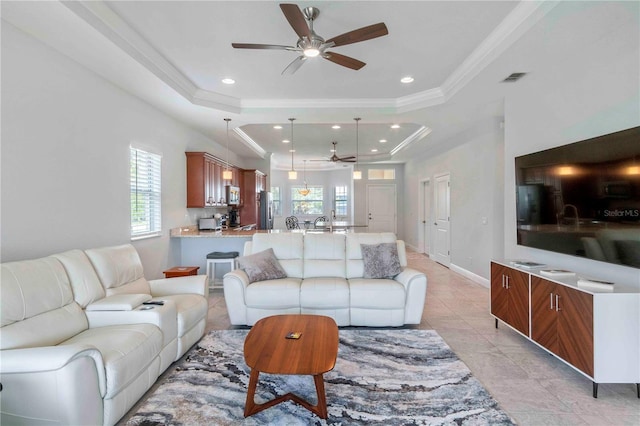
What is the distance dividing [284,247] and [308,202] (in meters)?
9.01

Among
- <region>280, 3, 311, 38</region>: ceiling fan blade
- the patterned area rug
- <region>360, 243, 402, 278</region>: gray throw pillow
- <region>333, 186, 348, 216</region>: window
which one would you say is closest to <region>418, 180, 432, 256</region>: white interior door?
<region>333, 186, 348, 216</region>: window

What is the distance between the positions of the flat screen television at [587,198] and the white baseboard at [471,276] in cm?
189

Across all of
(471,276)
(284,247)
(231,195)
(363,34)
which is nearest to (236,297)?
(284,247)

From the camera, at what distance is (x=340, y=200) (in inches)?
504

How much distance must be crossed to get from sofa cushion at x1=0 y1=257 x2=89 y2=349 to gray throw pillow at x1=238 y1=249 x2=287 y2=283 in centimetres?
163

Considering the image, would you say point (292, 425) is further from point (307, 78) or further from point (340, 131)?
point (340, 131)

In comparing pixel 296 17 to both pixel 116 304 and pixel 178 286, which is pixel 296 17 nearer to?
pixel 116 304

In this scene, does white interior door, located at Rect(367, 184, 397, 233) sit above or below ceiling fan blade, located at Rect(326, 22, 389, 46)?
below

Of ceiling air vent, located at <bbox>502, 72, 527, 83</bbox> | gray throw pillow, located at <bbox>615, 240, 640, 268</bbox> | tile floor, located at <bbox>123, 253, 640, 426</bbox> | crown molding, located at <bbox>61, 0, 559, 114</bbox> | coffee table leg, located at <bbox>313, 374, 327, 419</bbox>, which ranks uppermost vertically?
crown molding, located at <bbox>61, 0, 559, 114</bbox>

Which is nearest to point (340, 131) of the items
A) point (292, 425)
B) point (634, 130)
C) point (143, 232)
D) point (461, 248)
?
point (461, 248)

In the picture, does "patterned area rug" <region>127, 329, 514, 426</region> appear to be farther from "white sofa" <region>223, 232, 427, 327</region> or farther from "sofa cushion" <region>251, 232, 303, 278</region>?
"sofa cushion" <region>251, 232, 303, 278</region>

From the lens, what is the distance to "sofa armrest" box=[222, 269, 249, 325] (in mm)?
3527

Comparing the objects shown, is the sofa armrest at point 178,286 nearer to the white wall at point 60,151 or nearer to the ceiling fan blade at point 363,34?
the white wall at point 60,151

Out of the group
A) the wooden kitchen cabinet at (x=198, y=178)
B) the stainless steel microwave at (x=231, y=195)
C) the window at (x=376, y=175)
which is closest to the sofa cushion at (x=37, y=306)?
the wooden kitchen cabinet at (x=198, y=178)
